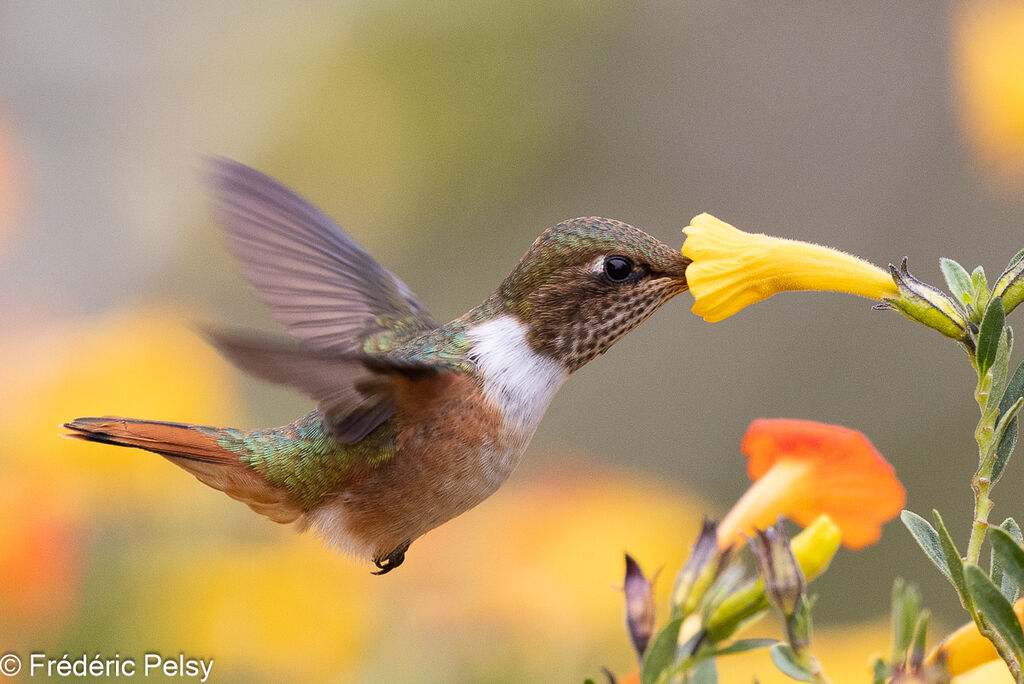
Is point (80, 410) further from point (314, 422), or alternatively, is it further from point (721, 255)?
point (721, 255)

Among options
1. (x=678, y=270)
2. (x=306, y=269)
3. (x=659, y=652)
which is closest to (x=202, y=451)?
(x=306, y=269)

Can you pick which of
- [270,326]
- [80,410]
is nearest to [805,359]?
[270,326]

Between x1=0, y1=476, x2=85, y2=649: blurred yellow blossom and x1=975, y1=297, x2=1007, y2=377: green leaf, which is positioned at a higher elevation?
x1=975, y1=297, x2=1007, y2=377: green leaf

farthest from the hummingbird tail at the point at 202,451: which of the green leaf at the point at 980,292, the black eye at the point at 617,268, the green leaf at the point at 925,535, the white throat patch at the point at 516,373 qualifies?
the green leaf at the point at 980,292

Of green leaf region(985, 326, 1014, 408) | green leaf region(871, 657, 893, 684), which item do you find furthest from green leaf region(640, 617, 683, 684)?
green leaf region(985, 326, 1014, 408)

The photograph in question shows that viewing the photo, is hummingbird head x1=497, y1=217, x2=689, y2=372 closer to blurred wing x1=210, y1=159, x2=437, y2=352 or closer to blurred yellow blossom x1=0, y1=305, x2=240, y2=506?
blurred wing x1=210, y1=159, x2=437, y2=352

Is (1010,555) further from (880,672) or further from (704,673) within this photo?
(704,673)
